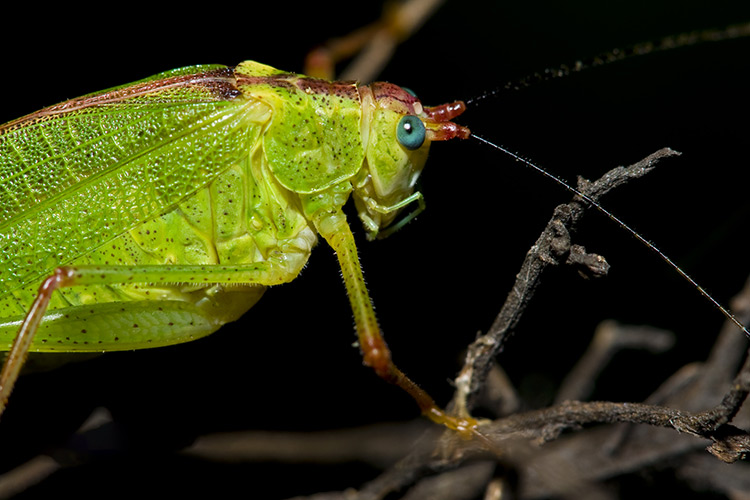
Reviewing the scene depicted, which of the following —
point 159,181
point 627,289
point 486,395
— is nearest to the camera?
point 159,181

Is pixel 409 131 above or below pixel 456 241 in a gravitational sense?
above

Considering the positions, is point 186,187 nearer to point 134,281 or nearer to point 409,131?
point 134,281

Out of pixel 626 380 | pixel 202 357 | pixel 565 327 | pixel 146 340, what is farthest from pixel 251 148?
pixel 626 380

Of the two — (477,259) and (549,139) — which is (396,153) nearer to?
(477,259)

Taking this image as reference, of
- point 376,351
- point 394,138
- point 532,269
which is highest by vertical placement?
point 394,138

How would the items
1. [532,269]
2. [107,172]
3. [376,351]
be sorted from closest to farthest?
[532,269] → [376,351] → [107,172]

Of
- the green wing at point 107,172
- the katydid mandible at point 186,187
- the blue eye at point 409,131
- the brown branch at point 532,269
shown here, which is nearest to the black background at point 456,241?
the blue eye at point 409,131

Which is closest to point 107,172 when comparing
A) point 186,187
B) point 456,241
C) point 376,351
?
point 186,187
